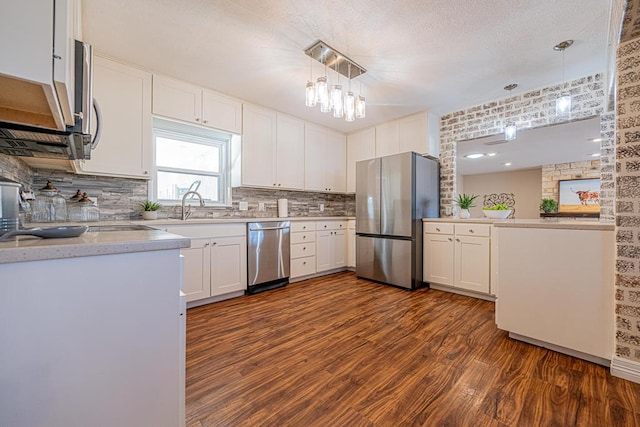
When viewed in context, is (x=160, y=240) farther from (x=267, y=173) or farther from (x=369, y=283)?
(x=369, y=283)

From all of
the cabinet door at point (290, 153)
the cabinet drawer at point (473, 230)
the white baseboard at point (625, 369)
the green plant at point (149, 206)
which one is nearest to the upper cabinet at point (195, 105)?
the cabinet door at point (290, 153)

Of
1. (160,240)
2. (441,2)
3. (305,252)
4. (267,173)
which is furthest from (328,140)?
(160,240)

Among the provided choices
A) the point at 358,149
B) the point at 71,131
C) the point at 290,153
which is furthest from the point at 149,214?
the point at 358,149

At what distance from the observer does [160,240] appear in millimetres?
880

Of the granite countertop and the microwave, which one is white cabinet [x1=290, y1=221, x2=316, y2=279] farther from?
the granite countertop

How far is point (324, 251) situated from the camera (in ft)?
13.0

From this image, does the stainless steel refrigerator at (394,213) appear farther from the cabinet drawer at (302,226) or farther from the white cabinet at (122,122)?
the white cabinet at (122,122)

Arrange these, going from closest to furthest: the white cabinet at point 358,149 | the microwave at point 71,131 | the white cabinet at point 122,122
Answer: the microwave at point 71,131
the white cabinet at point 122,122
the white cabinet at point 358,149

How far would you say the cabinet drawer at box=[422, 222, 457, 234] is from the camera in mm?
3174

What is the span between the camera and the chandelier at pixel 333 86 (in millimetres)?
2189

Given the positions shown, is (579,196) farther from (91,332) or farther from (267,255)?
(91,332)

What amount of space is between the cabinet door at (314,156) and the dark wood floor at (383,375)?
2128mm

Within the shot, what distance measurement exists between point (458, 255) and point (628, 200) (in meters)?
1.66

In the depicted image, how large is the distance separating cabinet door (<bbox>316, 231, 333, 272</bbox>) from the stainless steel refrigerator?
44 cm
